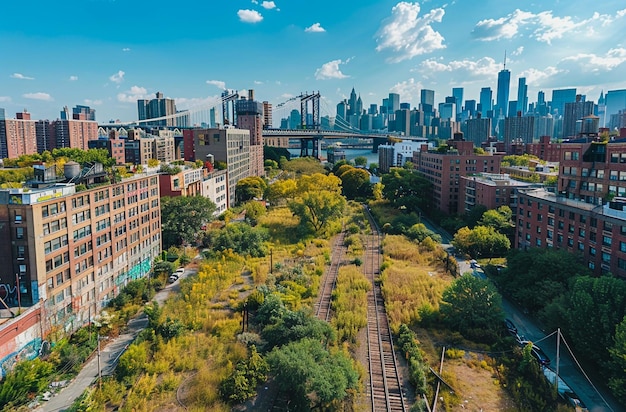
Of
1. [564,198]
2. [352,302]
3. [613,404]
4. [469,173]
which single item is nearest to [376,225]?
[469,173]

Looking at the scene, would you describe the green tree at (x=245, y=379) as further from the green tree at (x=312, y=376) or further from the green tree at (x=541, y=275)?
the green tree at (x=541, y=275)

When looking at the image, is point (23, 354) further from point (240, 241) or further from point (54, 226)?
point (240, 241)

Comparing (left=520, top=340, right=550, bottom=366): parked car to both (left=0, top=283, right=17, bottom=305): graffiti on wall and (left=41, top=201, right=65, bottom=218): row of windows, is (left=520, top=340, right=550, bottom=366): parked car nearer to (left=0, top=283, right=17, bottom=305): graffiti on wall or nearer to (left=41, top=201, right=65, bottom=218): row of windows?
(left=41, top=201, right=65, bottom=218): row of windows

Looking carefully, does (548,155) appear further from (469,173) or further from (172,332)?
(172,332)

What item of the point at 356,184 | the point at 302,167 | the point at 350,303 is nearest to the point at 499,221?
the point at 350,303

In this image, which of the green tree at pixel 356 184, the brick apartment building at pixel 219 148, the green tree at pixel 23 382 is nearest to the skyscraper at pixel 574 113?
the green tree at pixel 356 184

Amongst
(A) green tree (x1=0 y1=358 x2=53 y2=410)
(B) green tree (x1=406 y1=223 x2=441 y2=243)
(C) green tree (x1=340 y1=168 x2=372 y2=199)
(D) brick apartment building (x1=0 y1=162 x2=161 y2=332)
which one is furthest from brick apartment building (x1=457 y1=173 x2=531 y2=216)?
(A) green tree (x1=0 y1=358 x2=53 y2=410)
